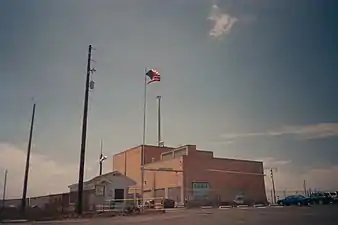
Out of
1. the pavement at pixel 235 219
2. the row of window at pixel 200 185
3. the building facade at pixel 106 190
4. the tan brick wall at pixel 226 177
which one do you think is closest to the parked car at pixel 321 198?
the tan brick wall at pixel 226 177

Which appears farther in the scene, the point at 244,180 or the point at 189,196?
the point at 244,180

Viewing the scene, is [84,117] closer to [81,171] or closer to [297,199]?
[81,171]

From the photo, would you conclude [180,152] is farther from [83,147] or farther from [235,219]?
[235,219]

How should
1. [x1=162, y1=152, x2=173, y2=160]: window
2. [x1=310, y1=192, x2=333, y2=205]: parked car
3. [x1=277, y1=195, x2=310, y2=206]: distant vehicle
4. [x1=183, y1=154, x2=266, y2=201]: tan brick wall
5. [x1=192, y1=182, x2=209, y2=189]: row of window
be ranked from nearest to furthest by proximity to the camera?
1. [x1=277, y1=195, x2=310, y2=206]: distant vehicle
2. [x1=310, y1=192, x2=333, y2=205]: parked car
3. [x1=192, y1=182, x2=209, y2=189]: row of window
4. [x1=183, y1=154, x2=266, y2=201]: tan brick wall
5. [x1=162, y1=152, x2=173, y2=160]: window

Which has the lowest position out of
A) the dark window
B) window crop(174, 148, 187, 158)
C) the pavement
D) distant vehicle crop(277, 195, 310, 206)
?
the pavement

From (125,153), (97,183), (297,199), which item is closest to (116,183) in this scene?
(97,183)

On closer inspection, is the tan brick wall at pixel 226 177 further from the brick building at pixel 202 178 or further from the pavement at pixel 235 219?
the pavement at pixel 235 219

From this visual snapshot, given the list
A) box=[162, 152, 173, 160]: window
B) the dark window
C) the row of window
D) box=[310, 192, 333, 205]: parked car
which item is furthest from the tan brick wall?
the dark window

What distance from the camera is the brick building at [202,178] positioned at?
72.4m

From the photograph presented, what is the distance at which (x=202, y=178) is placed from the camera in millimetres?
74250

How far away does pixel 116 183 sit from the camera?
44531 mm

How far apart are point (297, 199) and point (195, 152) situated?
2690 cm

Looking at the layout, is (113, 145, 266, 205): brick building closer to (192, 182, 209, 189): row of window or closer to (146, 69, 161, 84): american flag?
(192, 182, 209, 189): row of window

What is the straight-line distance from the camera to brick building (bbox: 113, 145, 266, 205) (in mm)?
72438
